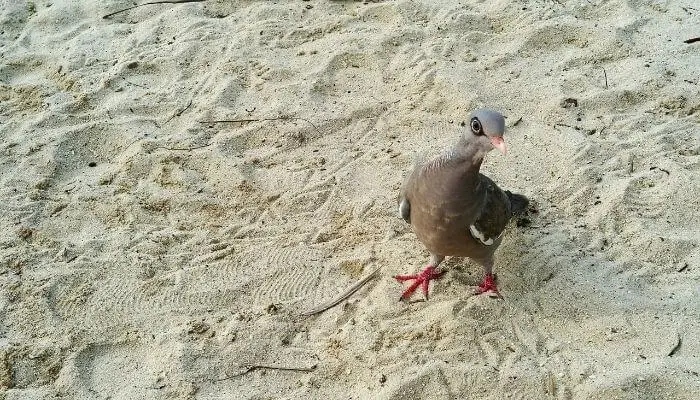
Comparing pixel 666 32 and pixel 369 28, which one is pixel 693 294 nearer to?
pixel 666 32

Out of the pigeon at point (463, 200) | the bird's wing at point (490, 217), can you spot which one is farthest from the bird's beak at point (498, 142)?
the bird's wing at point (490, 217)

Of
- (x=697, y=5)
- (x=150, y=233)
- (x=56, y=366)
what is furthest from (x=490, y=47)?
(x=56, y=366)

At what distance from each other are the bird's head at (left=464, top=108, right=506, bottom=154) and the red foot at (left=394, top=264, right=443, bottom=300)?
0.85 m

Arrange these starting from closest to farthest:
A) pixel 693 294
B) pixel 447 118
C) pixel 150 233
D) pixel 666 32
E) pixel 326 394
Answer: pixel 326 394, pixel 693 294, pixel 150 233, pixel 447 118, pixel 666 32

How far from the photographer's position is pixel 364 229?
13.8 feet

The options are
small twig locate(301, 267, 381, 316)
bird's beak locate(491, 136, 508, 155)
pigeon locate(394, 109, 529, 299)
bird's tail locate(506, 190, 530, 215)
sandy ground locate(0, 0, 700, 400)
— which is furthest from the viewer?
bird's tail locate(506, 190, 530, 215)

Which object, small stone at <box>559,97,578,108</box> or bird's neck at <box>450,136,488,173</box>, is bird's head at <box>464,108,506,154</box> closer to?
bird's neck at <box>450,136,488,173</box>

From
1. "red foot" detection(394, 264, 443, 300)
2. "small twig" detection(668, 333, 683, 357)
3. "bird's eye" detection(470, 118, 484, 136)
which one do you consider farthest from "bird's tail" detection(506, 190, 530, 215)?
"small twig" detection(668, 333, 683, 357)

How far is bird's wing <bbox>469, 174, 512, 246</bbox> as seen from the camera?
11.5ft

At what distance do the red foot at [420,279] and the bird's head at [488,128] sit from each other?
33.3 inches

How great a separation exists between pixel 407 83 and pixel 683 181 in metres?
1.89

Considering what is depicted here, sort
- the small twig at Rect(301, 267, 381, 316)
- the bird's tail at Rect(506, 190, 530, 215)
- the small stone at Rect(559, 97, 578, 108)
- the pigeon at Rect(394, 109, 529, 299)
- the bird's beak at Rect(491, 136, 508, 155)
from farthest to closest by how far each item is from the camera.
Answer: the small stone at Rect(559, 97, 578, 108) < the bird's tail at Rect(506, 190, 530, 215) < the small twig at Rect(301, 267, 381, 316) < the pigeon at Rect(394, 109, 529, 299) < the bird's beak at Rect(491, 136, 508, 155)

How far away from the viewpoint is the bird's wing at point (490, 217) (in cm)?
349

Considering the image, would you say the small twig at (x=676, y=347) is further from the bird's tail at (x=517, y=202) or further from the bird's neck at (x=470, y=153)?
the bird's neck at (x=470, y=153)
